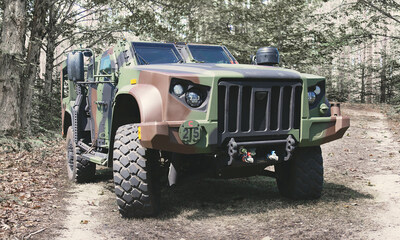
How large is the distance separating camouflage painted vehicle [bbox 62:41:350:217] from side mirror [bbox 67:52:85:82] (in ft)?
1.62

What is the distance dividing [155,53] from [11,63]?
6174 mm

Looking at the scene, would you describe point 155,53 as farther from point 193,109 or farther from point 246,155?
point 246,155

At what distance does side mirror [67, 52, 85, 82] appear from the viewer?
550 cm

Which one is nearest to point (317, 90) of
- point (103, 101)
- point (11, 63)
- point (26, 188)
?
point (103, 101)

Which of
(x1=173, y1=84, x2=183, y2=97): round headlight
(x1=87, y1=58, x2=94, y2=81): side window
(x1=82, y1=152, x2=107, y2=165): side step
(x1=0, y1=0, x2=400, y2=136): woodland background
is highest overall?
(x1=0, y1=0, x2=400, y2=136): woodland background

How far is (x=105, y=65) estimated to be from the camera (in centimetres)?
617

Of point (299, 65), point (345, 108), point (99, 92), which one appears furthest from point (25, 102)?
point (345, 108)

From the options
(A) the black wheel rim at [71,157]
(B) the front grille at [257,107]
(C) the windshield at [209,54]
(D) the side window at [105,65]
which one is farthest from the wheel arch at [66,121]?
(B) the front grille at [257,107]

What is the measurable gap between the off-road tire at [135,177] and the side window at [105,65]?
1859mm

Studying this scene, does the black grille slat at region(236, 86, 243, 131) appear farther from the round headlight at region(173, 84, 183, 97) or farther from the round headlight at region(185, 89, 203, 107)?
the round headlight at region(173, 84, 183, 97)

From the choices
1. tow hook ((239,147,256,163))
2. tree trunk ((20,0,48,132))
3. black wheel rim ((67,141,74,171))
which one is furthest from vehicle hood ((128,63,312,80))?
tree trunk ((20,0,48,132))

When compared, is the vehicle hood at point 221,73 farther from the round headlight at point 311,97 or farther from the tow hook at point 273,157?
the tow hook at point 273,157

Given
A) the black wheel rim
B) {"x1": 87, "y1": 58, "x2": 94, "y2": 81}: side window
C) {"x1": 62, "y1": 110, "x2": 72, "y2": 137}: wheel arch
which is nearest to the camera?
{"x1": 87, "y1": 58, "x2": 94, "y2": 81}: side window

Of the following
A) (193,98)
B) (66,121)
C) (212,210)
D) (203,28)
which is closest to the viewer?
(193,98)
